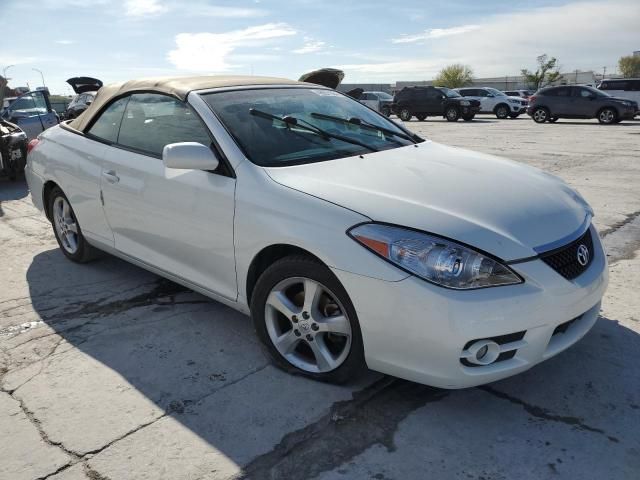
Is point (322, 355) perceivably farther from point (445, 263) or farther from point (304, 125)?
point (304, 125)

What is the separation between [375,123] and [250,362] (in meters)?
1.92

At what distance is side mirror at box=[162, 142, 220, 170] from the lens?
2.92 meters

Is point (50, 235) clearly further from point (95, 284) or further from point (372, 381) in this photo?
point (372, 381)

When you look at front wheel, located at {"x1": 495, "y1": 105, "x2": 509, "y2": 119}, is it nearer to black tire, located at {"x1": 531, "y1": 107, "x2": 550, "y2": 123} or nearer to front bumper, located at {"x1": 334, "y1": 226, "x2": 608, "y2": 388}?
black tire, located at {"x1": 531, "y1": 107, "x2": 550, "y2": 123}

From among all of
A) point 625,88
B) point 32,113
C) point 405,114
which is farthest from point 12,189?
point 625,88

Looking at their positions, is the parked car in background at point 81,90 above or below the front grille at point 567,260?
above

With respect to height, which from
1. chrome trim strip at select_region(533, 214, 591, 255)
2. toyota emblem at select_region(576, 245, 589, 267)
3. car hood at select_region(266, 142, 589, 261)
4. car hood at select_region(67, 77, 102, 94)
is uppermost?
car hood at select_region(67, 77, 102, 94)

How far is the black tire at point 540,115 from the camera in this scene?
2216 centimetres

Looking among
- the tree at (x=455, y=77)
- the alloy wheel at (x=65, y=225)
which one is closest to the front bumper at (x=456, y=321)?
the alloy wheel at (x=65, y=225)

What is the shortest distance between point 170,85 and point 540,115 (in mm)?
21643

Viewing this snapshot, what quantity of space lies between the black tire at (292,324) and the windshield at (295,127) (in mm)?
614

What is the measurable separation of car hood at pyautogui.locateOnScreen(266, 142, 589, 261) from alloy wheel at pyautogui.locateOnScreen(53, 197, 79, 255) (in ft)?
8.05

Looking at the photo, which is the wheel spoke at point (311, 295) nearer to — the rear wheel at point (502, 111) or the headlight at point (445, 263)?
the headlight at point (445, 263)

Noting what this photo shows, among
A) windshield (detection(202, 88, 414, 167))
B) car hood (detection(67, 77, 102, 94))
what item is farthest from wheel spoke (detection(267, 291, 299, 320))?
car hood (detection(67, 77, 102, 94))
